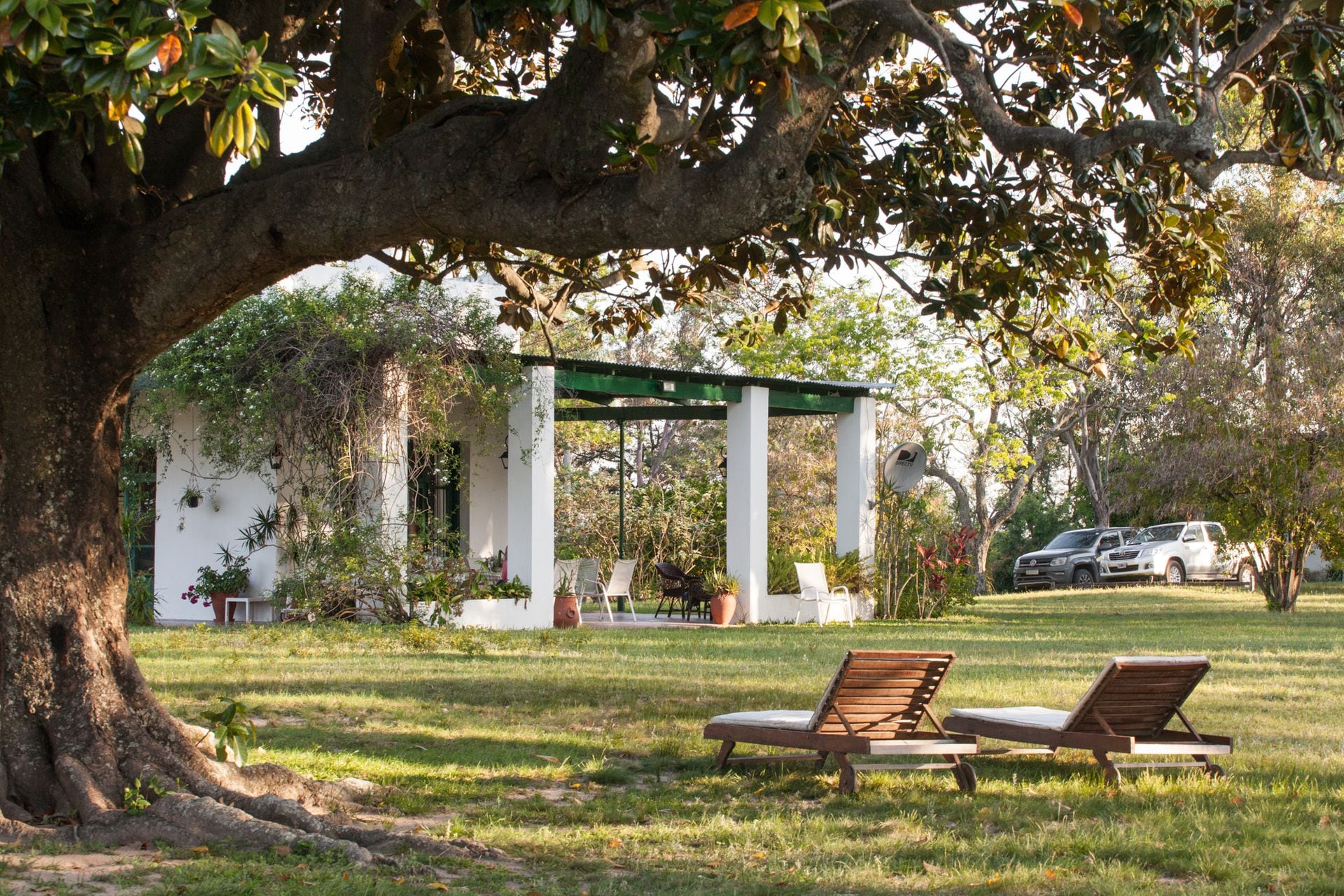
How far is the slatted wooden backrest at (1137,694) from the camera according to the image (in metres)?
6.95

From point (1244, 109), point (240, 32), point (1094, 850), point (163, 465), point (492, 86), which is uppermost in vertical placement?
point (1244, 109)

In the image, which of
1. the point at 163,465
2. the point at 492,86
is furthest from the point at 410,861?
the point at 163,465

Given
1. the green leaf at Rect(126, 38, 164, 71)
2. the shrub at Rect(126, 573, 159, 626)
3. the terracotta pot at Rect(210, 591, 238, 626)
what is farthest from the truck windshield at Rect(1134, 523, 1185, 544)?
→ the green leaf at Rect(126, 38, 164, 71)

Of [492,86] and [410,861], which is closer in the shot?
[410,861]

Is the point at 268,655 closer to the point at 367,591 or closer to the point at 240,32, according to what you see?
the point at 367,591

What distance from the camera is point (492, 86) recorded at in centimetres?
1088

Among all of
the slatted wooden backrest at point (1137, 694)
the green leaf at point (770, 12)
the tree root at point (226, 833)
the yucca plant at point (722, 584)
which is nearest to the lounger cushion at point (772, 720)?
the slatted wooden backrest at point (1137, 694)

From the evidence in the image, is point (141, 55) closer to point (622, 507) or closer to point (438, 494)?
point (438, 494)

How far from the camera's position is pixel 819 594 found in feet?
60.3

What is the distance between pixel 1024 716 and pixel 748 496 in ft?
34.9

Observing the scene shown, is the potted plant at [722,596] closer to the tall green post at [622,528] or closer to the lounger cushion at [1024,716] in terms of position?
the tall green post at [622,528]

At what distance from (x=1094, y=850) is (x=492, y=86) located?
7.81m

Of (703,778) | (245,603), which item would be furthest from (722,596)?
(703,778)

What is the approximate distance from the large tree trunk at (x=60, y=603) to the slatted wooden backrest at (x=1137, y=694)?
3.88m
